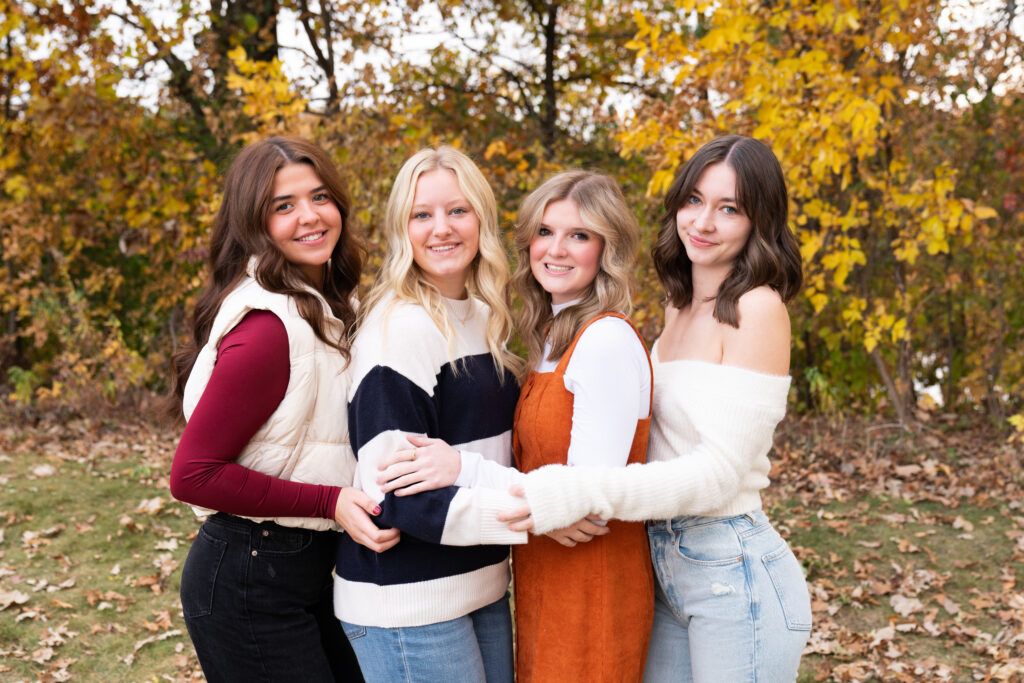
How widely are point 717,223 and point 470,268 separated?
76cm

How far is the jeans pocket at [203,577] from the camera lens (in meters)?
2.29

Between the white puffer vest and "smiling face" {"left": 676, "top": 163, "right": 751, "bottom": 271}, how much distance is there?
1123 mm

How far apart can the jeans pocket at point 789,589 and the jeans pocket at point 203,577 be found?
1533mm

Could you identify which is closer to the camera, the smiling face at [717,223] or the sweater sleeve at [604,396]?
the sweater sleeve at [604,396]

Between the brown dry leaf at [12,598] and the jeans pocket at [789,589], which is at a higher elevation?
the jeans pocket at [789,589]

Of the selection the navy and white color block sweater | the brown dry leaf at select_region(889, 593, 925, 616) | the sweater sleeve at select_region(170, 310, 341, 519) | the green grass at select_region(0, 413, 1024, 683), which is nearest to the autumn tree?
the green grass at select_region(0, 413, 1024, 683)

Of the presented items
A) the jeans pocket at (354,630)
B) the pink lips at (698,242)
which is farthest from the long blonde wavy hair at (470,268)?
the jeans pocket at (354,630)

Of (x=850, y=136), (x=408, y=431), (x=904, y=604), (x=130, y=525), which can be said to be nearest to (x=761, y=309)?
(x=408, y=431)

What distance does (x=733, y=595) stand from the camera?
2268 millimetres

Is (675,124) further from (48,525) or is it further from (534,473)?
(48,525)

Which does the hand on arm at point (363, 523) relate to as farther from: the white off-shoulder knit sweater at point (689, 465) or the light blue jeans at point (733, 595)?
the light blue jeans at point (733, 595)

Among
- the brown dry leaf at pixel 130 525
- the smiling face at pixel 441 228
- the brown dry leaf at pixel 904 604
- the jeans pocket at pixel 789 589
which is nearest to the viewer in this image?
the jeans pocket at pixel 789 589

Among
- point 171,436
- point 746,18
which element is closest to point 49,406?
point 171,436

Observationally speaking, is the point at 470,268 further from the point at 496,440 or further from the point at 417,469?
the point at 417,469
